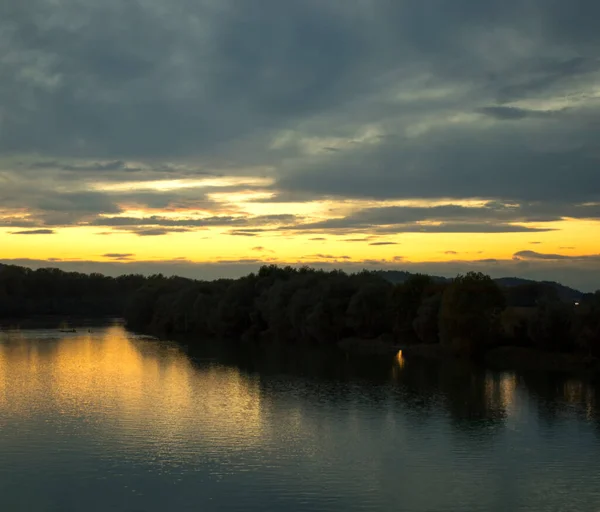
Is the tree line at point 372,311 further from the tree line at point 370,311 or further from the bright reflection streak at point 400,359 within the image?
the bright reflection streak at point 400,359

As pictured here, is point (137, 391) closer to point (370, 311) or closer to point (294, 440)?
point (294, 440)

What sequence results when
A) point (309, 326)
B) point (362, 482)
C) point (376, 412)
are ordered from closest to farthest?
point (362, 482)
point (376, 412)
point (309, 326)

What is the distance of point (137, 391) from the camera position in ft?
150

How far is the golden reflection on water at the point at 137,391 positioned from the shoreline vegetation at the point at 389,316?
1874 centimetres

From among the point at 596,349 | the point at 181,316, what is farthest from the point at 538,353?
the point at 181,316

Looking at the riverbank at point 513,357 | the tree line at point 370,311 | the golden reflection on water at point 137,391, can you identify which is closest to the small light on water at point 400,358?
the riverbank at point 513,357

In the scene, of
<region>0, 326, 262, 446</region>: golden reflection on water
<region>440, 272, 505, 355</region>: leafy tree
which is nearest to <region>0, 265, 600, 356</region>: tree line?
<region>440, 272, 505, 355</region>: leafy tree

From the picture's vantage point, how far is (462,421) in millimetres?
37812

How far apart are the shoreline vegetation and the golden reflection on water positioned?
18.7 meters

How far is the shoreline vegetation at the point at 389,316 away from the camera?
5947 cm

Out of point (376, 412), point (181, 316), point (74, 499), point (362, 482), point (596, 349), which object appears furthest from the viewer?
point (181, 316)

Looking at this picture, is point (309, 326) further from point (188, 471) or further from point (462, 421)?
point (188, 471)

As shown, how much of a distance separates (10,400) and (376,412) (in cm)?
2038

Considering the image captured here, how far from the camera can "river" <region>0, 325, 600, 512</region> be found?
80.5ft
